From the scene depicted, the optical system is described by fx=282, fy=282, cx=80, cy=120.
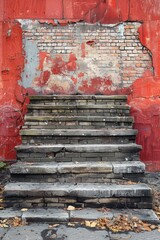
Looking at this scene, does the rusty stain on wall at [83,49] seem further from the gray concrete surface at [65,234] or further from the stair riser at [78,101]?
the gray concrete surface at [65,234]

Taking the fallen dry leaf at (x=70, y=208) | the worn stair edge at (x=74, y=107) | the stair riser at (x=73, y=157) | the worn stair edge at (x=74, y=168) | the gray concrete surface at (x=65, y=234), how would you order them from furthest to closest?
1. the worn stair edge at (x=74, y=107)
2. the stair riser at (x=73, y=157)
3. the worn stair edge at (x=74, y=168)
4. the fallen dry leaf at (x=70, y=208)
5. the gray concrete surface at (x=65, y=234)

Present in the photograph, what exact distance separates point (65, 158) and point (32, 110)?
4.59 feet

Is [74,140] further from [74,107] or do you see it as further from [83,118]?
[74,107]

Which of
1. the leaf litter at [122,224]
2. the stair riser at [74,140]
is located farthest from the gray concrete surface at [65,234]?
the stair riser at [74,140]

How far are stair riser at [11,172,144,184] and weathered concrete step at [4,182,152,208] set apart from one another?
1.06 ft

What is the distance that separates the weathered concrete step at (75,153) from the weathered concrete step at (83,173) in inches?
12.7

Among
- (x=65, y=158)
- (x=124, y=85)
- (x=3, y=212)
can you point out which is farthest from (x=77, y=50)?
(x=3, y=212)

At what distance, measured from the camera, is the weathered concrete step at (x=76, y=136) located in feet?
16.4

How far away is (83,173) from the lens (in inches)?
172

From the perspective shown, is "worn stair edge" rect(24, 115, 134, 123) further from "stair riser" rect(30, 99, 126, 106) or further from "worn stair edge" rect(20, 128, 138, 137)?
"stair riser" rect(30, 99, 126, 106)

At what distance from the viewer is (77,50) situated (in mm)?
6098

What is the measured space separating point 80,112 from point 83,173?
5.20ft

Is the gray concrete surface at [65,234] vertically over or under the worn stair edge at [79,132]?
under

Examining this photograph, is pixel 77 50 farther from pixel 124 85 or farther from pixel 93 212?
pixel 93 212
